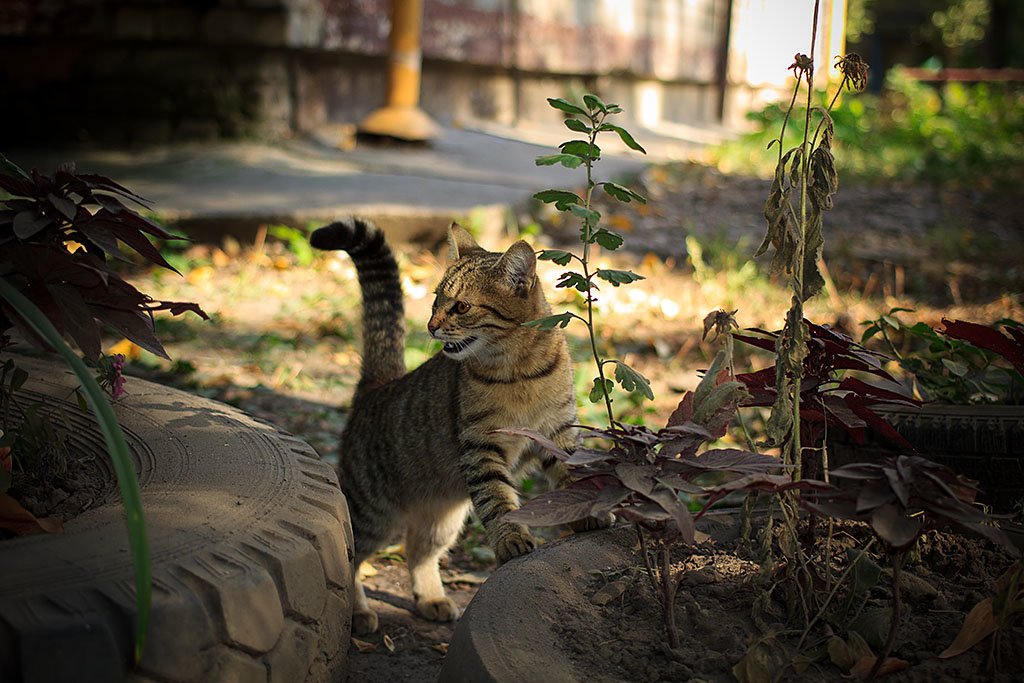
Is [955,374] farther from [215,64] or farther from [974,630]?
[215,64]

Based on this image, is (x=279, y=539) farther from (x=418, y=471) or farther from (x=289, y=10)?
(x=289, y=10)

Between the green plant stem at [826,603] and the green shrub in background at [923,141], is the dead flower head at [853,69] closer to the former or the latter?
the green plant stem at [826,603]

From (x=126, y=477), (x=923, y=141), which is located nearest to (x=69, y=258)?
(x=126, y=477)

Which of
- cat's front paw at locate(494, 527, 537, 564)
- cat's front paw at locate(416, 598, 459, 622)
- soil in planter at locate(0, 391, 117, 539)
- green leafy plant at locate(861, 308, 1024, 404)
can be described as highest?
green leafy plant at locate(861, 308, 1024, 404)

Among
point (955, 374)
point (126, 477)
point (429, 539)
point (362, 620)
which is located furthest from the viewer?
point (429, 539)

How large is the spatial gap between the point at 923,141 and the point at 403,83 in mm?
7741

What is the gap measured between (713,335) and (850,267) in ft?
15.4

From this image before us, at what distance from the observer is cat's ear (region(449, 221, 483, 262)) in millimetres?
2996

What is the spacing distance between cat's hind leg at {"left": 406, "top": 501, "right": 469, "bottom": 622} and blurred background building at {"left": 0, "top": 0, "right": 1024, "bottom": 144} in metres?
5.70

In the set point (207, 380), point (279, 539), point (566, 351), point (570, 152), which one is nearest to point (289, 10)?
point (207, 380)

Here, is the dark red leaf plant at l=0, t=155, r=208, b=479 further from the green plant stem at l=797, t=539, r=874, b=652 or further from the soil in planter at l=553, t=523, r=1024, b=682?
the green plant stem at l=797, t=539, r=874, b=652

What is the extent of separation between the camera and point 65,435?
6.18 ft

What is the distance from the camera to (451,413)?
270cm

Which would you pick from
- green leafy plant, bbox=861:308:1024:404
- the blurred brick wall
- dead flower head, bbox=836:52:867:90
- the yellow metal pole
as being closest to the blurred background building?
the blurred brick wall
